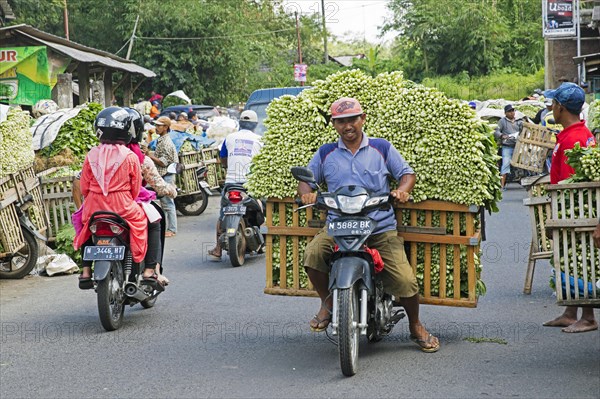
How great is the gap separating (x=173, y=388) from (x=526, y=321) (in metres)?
3.27

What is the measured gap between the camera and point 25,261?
35.8 ft

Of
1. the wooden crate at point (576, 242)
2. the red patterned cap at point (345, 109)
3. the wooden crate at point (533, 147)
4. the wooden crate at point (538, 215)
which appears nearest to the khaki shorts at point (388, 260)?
the red patterned cap at point (345, 109)

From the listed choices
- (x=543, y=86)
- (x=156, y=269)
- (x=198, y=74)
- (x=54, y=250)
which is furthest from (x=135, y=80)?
(x=156, y=269)

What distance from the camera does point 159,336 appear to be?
7.70 m

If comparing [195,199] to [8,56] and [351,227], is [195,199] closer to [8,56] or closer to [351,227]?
[8,56]

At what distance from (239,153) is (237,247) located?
118cm

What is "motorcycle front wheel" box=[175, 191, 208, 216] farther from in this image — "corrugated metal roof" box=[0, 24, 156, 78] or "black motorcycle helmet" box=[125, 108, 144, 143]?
"black motorcycle helmet" box=[125, 108, 144, 143]

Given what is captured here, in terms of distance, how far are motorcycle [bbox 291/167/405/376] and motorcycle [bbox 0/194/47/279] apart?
5305mm

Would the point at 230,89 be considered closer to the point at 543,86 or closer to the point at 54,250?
the point at 543,86

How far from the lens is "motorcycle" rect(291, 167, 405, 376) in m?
5.88

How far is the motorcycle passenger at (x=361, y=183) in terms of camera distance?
644 centimetres

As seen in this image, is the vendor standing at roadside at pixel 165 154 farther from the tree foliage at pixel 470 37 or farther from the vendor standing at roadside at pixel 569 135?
the tree foliage at pixel 470 37

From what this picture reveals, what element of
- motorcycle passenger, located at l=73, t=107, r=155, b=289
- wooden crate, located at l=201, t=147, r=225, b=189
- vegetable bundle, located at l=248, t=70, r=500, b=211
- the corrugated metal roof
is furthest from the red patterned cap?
the corrugated metal roof

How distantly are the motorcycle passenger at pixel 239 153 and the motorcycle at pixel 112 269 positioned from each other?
3457 mm
